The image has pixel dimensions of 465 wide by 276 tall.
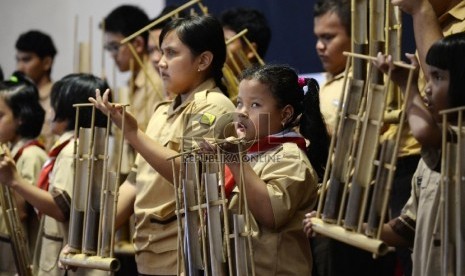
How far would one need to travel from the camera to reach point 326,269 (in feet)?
11.1

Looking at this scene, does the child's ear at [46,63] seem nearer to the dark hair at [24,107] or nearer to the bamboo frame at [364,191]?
the dark hair at [24,107]

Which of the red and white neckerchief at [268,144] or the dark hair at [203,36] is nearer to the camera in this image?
the red and white neckerchief at [268,144]

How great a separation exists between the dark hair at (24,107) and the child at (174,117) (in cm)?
97

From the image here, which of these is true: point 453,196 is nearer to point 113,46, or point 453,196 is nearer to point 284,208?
point 284,208

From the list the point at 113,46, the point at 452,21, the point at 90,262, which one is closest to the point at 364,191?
the point at 452,21

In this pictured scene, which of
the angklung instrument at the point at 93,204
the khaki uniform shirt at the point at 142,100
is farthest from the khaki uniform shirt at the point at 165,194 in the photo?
the khaki uniform shirt at the point at 142,100

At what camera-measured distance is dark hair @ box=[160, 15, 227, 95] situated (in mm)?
3098

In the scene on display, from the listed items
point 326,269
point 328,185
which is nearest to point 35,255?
point 326,269

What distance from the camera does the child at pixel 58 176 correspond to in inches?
132

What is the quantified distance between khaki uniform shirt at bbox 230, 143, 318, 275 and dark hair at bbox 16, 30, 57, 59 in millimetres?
2699

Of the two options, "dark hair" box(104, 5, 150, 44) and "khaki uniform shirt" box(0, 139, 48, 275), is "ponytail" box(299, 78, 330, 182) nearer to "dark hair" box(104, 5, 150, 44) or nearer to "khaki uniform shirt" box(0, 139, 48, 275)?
"khaki uniform shirt" box(0, 139, 48, 275)

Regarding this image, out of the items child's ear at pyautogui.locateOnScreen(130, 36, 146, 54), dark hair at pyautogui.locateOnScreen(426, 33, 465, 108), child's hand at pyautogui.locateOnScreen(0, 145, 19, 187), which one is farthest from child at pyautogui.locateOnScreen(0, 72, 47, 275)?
dark hair at pyautogui.locateOnScreen(426, 33, 465, 108)

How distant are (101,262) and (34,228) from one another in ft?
3.74

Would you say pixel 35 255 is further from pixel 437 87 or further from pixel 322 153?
pixel 437 87
